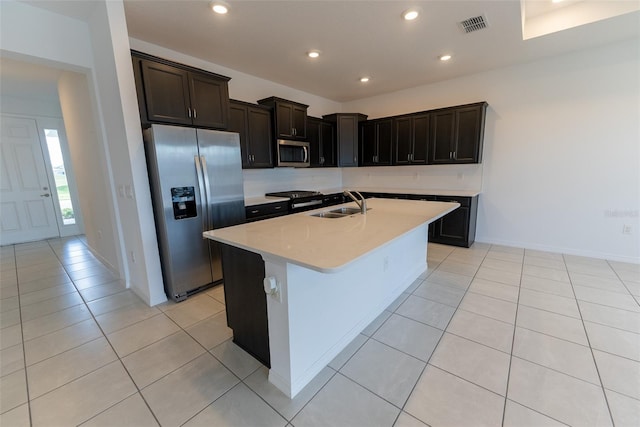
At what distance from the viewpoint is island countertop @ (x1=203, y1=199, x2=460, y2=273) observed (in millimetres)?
1241

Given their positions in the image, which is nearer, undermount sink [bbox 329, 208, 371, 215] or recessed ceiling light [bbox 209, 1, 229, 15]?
recessed ceiling light [bbox 209, 1, 229, 15]

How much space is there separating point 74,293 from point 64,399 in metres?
1.80

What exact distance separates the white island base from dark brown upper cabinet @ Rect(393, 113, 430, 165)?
2.72 metres

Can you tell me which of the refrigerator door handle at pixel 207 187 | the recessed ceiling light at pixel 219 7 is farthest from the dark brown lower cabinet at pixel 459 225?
the recessed ceiling light at pixel 219 7

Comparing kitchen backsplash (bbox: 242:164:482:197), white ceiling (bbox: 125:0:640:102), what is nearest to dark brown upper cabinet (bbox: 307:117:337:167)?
kitchen backsplash (bbox: 242:164:482:197)

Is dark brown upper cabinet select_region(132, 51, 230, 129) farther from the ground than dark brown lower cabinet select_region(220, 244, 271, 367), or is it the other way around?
dark brown upper cabinet select_region(132, 51, 230, 129)

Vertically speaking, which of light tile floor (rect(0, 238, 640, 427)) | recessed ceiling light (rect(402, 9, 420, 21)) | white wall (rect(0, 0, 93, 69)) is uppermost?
recessed ceiling light (rect(402, 9, 420, 21))

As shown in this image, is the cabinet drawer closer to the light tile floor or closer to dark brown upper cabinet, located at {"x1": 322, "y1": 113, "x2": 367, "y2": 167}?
the light tile floor

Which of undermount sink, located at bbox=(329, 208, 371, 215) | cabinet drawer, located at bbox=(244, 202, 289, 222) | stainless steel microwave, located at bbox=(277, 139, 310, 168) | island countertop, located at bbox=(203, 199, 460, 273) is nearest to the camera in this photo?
island countertop, located at bbox=(203, 199, 460, 273)

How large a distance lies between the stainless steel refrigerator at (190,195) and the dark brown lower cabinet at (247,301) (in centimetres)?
92

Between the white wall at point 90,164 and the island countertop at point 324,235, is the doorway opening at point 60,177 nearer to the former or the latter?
the white wall at point 90,164

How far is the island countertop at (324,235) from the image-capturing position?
124 centimetres

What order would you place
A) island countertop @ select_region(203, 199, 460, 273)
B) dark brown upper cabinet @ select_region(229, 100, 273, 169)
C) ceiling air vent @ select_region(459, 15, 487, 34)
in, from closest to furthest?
island countertop @ select_region(203, 199, 460, 273)
ceiling air vent @ select_region(459, 15, 487, 34)
dark brown upper cabinet @ select_region(229, 100, 273, 169)

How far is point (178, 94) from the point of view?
257 cm
